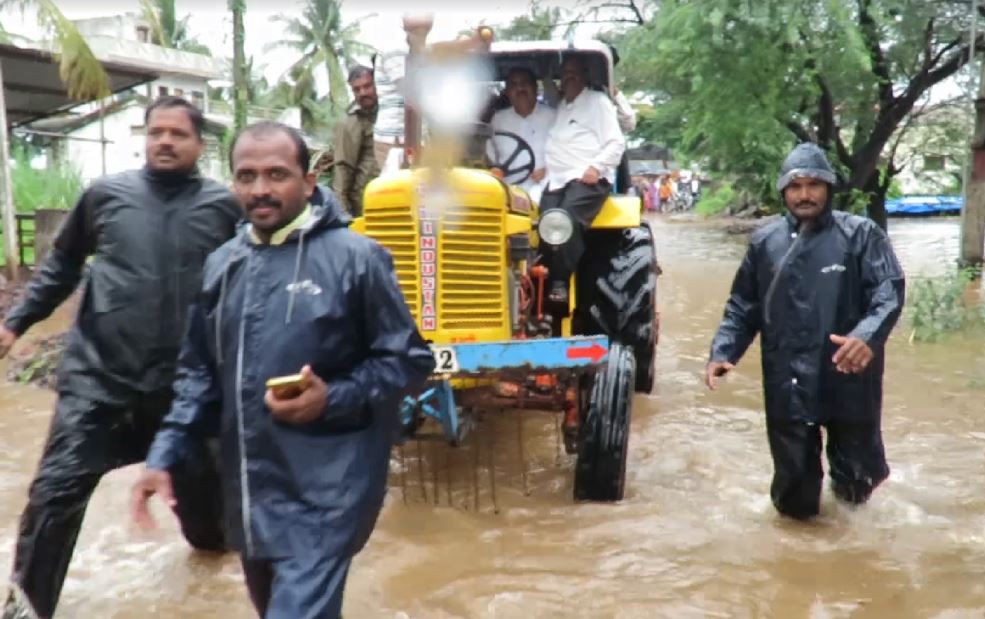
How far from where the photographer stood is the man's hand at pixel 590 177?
555 centimetres

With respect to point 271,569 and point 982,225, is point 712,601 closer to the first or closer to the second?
point 271,569

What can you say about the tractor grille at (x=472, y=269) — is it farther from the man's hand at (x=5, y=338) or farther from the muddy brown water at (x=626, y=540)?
the man's hand at (x=5, y=338)

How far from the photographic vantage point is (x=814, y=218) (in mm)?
4465

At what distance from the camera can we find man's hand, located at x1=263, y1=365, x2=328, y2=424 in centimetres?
236

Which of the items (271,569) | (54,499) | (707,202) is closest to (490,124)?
(54,499)

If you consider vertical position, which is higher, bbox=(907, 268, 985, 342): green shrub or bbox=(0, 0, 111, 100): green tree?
bbox=(0, 0, 111, 100): green tree

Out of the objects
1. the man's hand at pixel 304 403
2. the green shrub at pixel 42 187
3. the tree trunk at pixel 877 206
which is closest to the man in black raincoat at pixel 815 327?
the man's hand at pixel 304 403

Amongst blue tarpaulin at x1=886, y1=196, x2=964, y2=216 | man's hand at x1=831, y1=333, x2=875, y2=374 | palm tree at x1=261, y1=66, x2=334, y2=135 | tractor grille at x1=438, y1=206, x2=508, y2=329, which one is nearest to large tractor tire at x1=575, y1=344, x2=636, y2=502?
tractor grille at x1=438, y1=206, x2=508, y2=329

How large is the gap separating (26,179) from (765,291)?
1218cm

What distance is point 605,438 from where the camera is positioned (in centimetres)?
474

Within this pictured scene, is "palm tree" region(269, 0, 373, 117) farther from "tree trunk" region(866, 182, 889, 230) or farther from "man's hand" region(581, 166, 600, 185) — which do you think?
"man's hand" region(581, 166, 600, 185)

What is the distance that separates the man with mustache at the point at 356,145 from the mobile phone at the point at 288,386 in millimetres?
3870

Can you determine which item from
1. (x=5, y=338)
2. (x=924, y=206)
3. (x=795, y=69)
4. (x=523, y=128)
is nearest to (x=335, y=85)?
(x=924, y=206)

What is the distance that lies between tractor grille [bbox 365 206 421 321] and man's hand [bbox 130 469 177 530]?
7.39 feet
